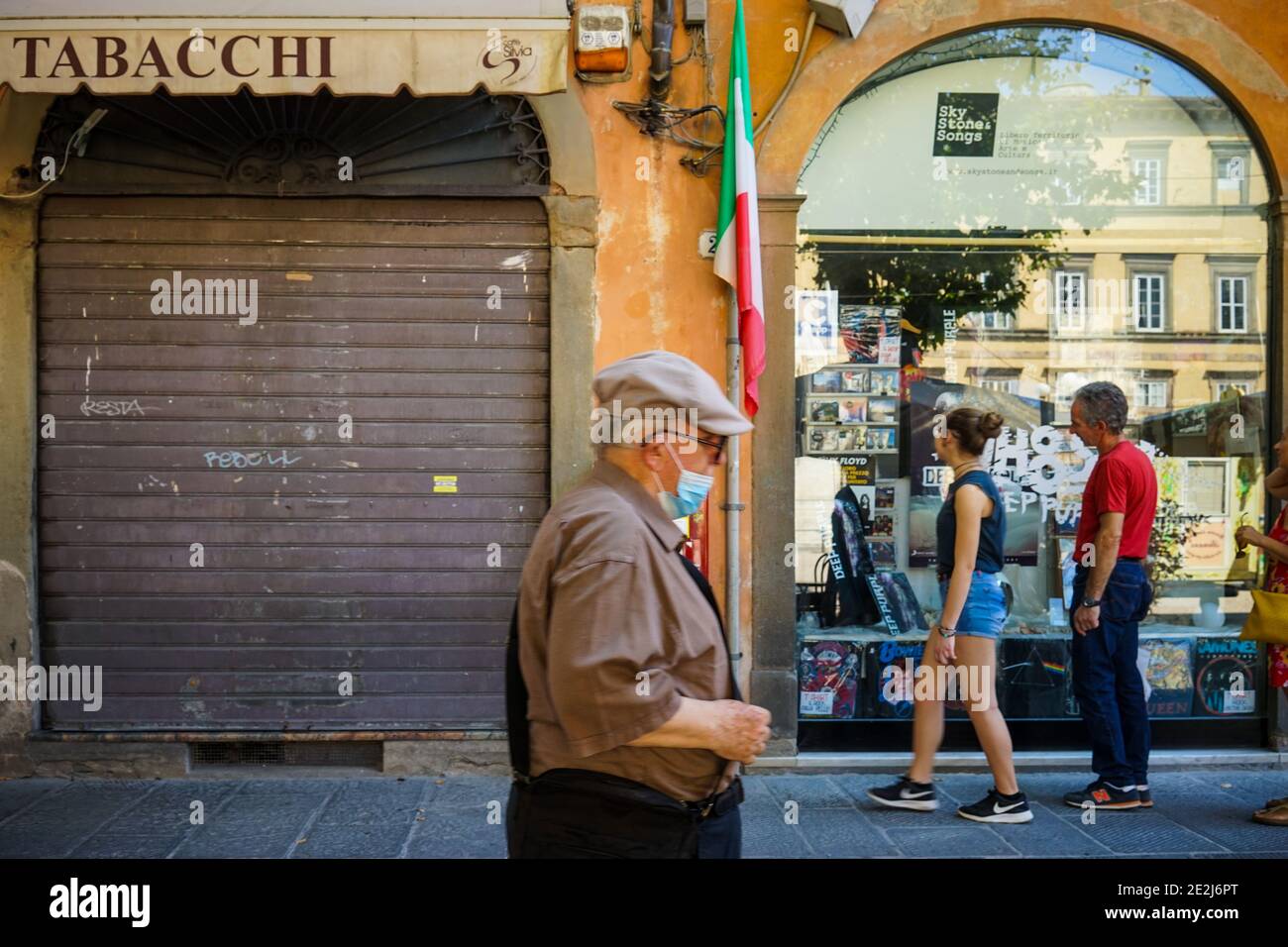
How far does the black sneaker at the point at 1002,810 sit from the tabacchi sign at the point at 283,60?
411 centimetres

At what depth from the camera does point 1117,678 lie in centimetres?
568

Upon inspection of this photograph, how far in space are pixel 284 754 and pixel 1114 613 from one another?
4594 millimetres

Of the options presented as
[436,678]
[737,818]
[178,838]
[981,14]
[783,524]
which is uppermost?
[981,14]

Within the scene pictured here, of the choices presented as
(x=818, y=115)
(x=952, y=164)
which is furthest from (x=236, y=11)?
(x=952, y=164)

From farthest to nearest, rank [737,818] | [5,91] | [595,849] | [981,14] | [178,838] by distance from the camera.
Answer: [981,14]
[5,91]
[178,838]
[737,818]
[595,849]

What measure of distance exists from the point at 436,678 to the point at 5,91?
402 cm

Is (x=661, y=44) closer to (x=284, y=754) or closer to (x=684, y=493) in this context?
(x=684, y=493)

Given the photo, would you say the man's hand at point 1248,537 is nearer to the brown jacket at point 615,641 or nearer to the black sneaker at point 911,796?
the black sneaker at point 911,796

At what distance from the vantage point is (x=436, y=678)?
6.37 meters

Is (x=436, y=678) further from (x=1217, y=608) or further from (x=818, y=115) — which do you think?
(x=1217, y=608)

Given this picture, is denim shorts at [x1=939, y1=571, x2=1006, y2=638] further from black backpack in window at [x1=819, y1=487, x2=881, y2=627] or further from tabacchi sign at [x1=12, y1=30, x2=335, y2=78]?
tabacchi sign at [x1=12, y1=30, x2=335, y2=78]

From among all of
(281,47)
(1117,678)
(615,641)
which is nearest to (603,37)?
(281,47)

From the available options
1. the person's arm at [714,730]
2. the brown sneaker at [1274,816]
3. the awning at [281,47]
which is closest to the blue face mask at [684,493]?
the person's arm at [714,730]

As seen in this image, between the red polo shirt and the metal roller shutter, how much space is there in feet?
9.81
